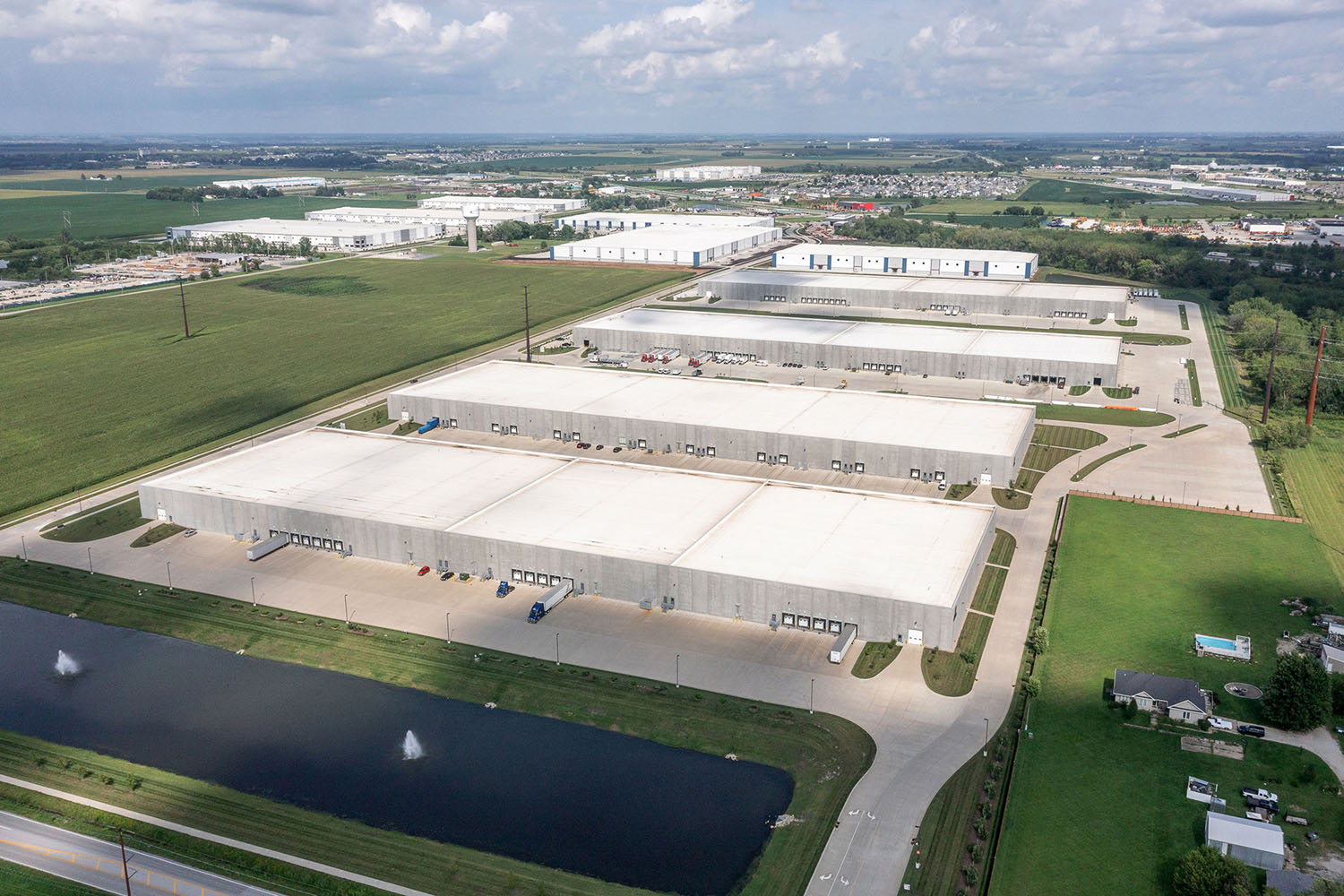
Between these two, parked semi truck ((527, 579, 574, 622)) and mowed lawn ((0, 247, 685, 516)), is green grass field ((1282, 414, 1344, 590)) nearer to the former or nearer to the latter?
parked semi truck ((527, 579, 574, 622))

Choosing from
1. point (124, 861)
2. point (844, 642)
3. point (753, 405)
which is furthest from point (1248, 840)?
point (753, 405)

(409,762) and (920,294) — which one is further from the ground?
(920,294)

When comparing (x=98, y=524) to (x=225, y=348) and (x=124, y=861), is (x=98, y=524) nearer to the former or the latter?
(x=124, y=861)

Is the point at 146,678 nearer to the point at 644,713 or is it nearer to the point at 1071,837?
the point at 644,713

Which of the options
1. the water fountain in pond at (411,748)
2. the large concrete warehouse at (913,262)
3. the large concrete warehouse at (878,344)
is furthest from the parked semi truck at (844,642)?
the large concrete warehouse at (913,262)

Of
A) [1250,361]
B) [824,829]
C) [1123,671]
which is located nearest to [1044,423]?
[1250,361]

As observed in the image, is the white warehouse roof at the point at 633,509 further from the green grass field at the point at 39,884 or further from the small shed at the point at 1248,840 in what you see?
the green grass field at the point at 39,884

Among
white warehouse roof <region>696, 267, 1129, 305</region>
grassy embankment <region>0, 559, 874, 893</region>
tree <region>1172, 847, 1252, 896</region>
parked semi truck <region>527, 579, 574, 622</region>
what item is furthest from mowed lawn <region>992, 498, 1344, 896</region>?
white warehouse roof <region>696, 267, 1129, 305</region>
